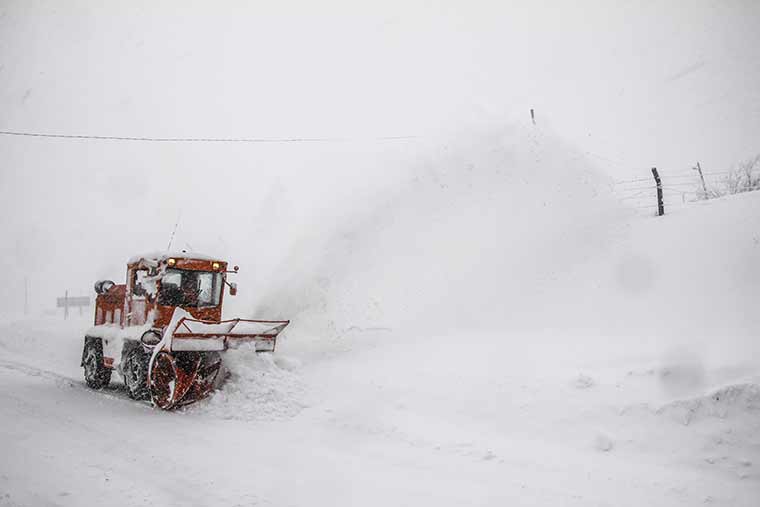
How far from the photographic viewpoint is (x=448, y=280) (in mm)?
11875

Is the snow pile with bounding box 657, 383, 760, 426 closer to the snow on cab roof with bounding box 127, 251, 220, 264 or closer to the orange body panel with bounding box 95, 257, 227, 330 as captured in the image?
the orange body panel with bounding box 95, 257, 227, 330

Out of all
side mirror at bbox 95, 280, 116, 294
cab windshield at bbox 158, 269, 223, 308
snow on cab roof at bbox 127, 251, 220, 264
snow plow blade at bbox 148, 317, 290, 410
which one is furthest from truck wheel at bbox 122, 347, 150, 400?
side mirror at bbox 95, 280, 116, 294

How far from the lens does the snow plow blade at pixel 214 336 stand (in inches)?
326

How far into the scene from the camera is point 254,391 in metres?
8.56

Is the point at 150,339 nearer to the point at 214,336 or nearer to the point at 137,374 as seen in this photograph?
the point at 137,374

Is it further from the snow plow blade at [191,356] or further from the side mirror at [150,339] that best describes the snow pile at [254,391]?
the side mirror at [150,339]

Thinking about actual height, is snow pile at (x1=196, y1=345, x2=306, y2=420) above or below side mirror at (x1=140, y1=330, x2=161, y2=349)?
below

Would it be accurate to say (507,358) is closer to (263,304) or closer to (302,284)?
(302,284)

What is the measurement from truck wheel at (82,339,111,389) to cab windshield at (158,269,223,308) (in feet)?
9.16

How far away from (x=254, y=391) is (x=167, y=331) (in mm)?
1892

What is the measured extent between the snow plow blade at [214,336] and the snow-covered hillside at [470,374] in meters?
0.43

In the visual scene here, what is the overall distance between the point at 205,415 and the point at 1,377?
6.99 metres

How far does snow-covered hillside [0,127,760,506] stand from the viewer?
5414mm

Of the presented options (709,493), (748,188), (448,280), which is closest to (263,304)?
(448,280)
